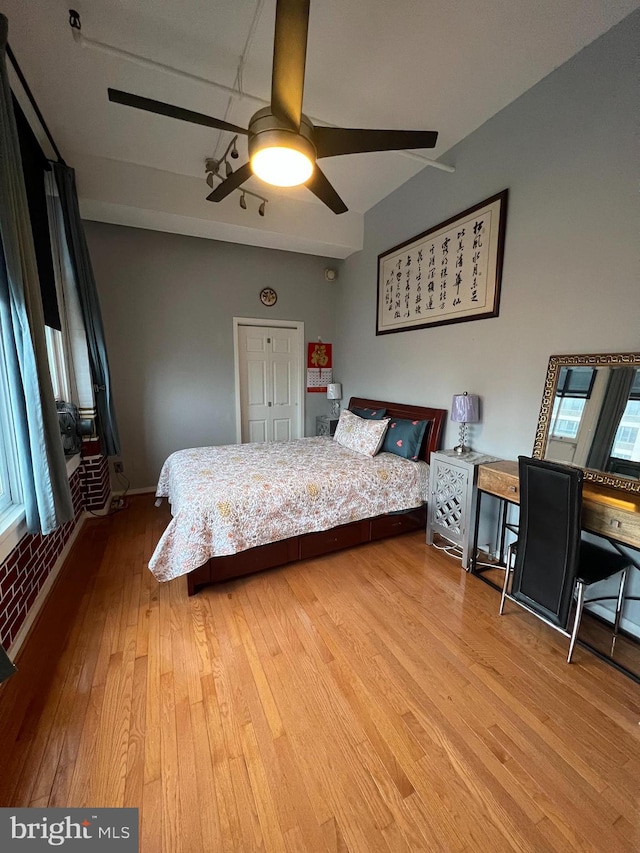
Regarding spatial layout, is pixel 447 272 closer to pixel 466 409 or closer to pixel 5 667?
pixel 466 409

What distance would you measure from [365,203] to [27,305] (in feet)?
11.1

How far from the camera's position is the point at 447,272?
9.37ft

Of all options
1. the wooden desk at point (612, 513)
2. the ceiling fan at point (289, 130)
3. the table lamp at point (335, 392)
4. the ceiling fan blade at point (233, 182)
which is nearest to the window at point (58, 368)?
the ceiling fan blade at point (233, 182)

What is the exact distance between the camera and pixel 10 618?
5.32 feet

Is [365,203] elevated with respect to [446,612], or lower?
elevated

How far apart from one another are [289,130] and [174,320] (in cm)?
284

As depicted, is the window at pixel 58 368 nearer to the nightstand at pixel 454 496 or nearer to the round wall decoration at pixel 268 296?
the round wall decoration at pixel 268 296

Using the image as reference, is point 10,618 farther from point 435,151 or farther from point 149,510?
point 435,151

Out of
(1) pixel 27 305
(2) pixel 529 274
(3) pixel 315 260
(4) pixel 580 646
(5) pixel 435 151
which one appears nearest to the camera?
(1) pixel 27 305

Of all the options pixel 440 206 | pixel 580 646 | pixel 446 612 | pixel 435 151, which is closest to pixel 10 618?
pixel 446 612

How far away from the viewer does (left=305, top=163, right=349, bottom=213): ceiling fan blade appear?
6.17 ft

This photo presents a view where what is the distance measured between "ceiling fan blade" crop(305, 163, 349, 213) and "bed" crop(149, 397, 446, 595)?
185 cm

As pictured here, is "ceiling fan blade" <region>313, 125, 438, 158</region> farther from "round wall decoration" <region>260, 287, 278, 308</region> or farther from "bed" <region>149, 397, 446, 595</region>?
"round wall decoration" <region>260, 287, 278, 308</region>

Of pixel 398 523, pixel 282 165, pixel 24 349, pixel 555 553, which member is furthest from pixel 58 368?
pixel 555 553
